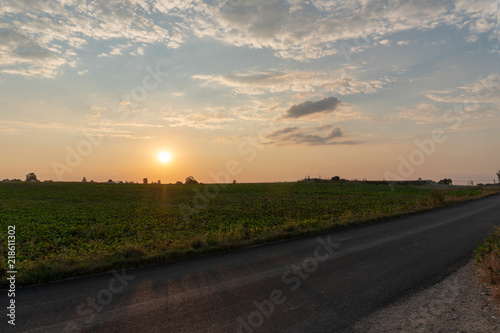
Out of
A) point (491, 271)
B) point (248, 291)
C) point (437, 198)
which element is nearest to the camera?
point (248, 291)

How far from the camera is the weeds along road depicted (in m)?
6.17

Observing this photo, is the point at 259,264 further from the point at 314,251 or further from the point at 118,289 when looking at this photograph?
the point at 118,289

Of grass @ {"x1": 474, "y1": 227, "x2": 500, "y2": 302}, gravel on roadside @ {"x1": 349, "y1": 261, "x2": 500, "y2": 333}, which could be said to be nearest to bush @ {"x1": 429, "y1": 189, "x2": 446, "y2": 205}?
grass @ {"x1": 474, "y1": 227, "x2": 500, "y2": 302}

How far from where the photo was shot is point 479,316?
6500 mm

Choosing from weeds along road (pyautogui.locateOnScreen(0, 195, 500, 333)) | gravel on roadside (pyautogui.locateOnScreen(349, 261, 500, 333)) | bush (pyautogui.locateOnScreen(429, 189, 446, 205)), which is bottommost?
gravel on roadside (pyautogui.locateOnScreen(349, 261, 500, 333))

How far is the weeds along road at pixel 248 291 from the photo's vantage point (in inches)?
243

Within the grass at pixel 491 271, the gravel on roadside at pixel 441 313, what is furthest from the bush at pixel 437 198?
the gravel on roadside at pixel 441 313

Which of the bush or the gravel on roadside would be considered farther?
the bush

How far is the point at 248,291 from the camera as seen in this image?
25.6ft

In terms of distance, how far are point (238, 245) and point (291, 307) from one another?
6440mm

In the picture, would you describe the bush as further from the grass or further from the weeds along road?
the grass

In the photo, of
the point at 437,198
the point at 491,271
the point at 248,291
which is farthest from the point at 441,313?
the point at 437,198

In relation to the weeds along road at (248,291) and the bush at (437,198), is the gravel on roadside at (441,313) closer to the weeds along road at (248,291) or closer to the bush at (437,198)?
the weeds along road at (248,291)

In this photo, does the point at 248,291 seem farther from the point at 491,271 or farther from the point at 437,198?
the point at 437,198
